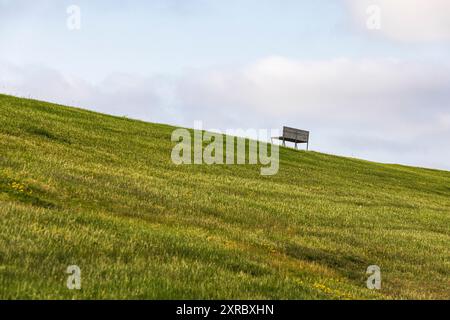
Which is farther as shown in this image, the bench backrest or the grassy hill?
the bench backrest

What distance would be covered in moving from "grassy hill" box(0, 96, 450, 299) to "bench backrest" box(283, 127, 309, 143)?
21240mm

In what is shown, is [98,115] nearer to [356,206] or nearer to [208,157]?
[208,157]

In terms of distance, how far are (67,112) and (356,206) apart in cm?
3011

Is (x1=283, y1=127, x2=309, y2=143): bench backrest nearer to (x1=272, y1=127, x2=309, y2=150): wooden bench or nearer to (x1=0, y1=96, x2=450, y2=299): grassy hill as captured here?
(x1=272, y1=127, x2=309, y2=150): wooden bench

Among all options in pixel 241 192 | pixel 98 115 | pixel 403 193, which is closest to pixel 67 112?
pixel 98 115

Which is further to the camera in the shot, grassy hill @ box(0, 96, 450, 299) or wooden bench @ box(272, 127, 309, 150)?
wooden bench @ box(272, 127, 309, 150)

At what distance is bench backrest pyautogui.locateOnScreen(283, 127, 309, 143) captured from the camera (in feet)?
217

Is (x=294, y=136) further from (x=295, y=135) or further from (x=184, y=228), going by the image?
(x=184, y=228)

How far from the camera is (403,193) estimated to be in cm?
4919

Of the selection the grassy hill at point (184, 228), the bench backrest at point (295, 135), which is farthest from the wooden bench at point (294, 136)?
the grassy hill at point (184, 228)

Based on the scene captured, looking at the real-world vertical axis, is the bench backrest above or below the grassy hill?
above

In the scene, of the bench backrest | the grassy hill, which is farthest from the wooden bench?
the grassy hill

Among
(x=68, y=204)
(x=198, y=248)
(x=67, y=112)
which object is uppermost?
(x=67, y=112)

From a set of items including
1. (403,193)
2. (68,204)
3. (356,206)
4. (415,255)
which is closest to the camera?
(68,204)
